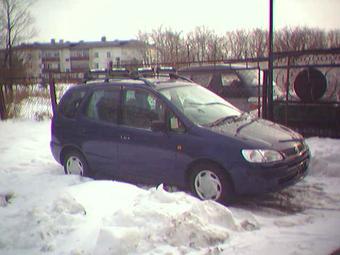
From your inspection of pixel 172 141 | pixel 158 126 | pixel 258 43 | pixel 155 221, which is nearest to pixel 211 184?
pixel 172 141

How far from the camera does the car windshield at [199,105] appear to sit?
551 cm

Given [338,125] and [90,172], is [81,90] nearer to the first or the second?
[90,172]

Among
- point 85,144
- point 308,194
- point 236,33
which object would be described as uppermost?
point 236,33

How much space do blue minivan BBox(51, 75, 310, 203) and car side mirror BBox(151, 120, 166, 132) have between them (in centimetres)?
2

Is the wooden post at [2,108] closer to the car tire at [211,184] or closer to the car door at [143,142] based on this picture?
the car door at [143,142]

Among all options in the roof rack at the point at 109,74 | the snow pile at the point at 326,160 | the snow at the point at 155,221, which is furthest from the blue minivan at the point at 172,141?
the snow pile at the point at 326,160

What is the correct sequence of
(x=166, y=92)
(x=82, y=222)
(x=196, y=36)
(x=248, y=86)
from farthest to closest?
(x=196, y=36)
(x=248, y=86)
(x=166, y=92)
(x=82, y=222)

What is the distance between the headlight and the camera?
4.89 m

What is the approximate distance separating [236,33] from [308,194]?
20.2 meters

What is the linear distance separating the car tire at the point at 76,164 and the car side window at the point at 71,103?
65cm

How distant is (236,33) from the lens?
24406 millimetres

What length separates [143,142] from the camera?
563 cm

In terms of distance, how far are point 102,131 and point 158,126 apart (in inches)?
45.0

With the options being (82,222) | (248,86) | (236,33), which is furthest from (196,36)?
(82,222)
